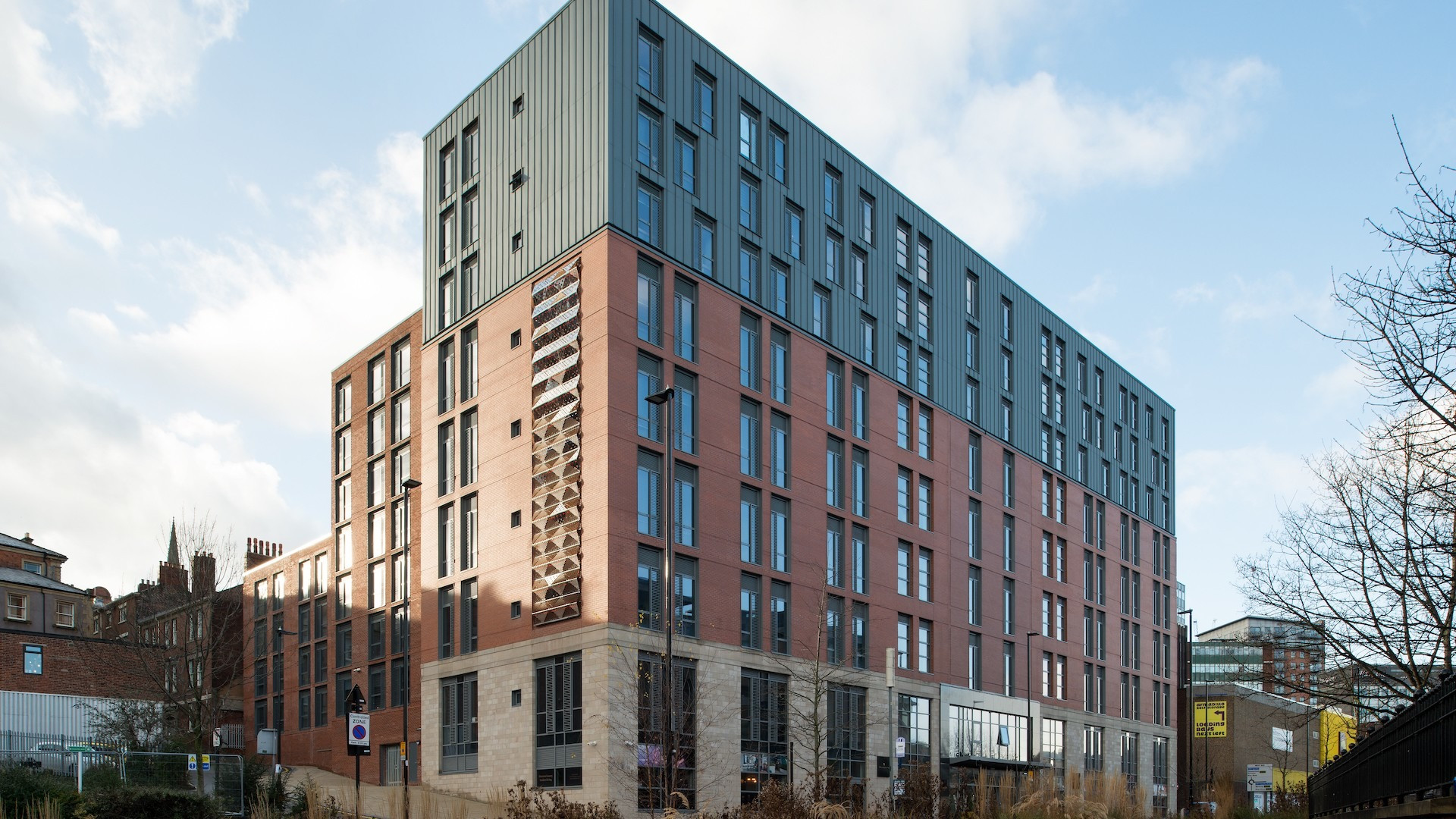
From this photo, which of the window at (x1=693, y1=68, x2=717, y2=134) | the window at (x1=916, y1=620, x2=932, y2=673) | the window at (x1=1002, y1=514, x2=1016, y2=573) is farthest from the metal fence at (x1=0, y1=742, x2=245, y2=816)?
the window at (x1=1002, y1=514, x2=1016, y2=573)

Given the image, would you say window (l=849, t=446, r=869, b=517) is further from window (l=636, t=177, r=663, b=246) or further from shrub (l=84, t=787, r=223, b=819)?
shrub (l=84, t=787, r=223, b=819)

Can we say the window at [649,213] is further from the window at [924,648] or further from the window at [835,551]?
the window at [924,648]

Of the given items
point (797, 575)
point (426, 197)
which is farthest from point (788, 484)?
point (426, 197)

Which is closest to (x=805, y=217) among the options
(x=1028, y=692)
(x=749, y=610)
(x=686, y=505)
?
(x=686, y=505)

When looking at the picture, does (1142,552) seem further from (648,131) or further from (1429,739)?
(1429,739)

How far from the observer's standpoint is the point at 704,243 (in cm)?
4869

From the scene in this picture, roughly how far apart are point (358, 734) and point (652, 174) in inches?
953

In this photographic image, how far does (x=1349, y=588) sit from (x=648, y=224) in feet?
88.0

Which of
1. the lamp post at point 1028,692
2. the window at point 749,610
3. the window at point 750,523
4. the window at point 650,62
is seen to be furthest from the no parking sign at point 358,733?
the lamp post at point 1028,692

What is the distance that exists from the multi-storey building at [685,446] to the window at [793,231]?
0.18 m

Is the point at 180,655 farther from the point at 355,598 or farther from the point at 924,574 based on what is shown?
the point at 924,574

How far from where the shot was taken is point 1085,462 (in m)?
79.2

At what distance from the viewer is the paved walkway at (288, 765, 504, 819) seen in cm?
2311

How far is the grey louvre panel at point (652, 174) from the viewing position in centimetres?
4553
